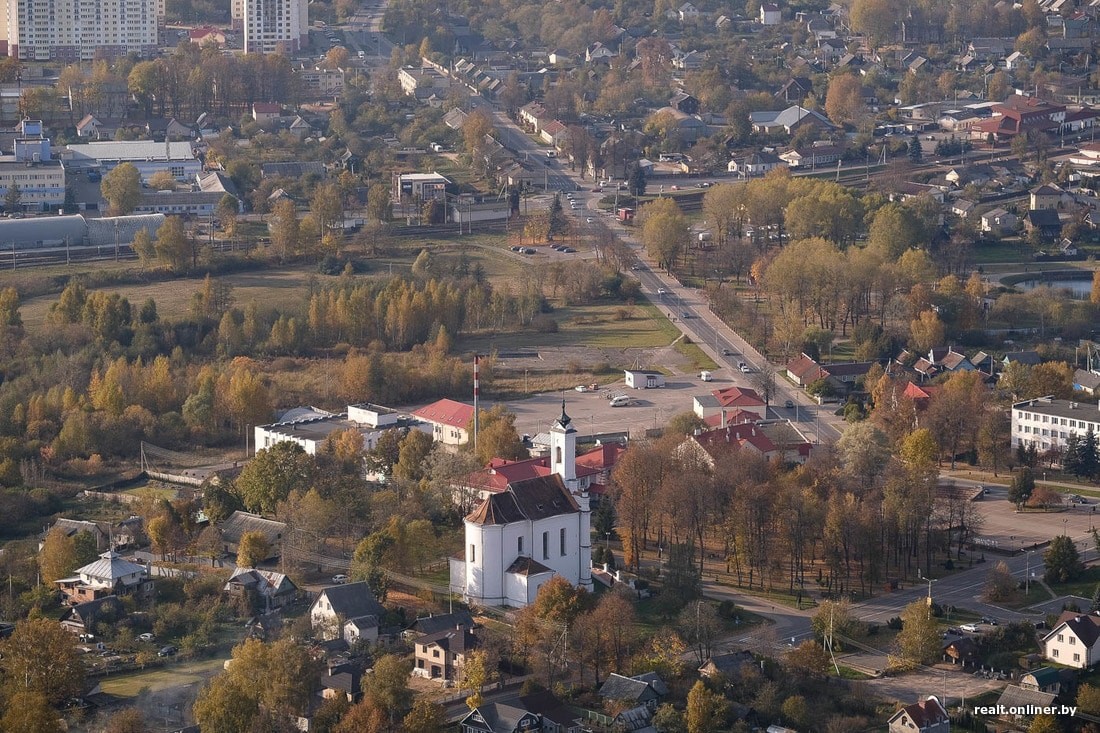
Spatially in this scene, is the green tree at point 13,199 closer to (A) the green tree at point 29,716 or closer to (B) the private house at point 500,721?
(A) the green tree at point 29,716

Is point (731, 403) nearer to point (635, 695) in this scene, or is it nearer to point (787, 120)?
point (635, 695)

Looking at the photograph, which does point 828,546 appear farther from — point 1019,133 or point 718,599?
point 1019,133

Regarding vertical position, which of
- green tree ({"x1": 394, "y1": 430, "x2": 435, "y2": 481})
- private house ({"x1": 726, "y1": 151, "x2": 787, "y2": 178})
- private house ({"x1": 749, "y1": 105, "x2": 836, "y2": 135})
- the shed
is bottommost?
green tree ({"x1": 394, "y1": 430, "x2": 435, "y2": 481})

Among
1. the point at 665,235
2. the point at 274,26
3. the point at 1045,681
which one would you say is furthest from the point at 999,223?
the point at 274,26

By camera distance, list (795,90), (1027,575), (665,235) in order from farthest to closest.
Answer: (795,90), (665,235), (1027,575)

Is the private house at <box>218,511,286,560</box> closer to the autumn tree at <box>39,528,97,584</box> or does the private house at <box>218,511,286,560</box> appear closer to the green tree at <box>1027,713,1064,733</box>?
the autumn tree at <box>39,528,97,584</box>

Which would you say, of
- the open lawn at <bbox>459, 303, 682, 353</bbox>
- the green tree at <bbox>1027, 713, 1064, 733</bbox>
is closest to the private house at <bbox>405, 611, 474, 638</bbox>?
the green tree at <bbox>1027, 713, 1064, 733</bbox>

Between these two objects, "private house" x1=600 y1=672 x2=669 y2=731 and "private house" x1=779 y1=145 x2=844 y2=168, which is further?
"private house" x1=779 y1=145 x2=844 y2=168
